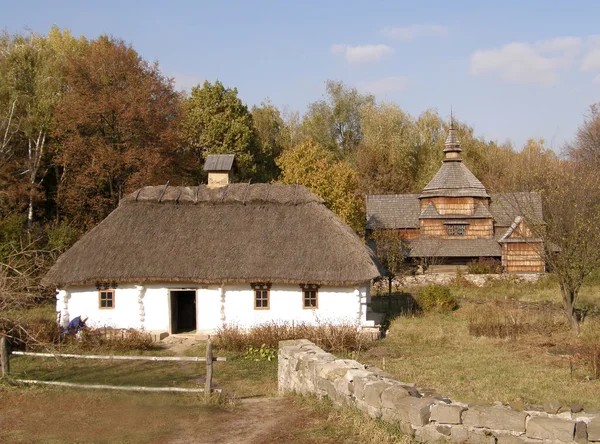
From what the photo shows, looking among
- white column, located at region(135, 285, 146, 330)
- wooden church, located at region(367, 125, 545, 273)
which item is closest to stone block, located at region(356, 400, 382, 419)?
white column, located at region(135, 285, 146, 330)

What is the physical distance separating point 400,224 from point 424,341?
1959 centimetres

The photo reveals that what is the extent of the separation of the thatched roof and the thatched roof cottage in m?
0.04

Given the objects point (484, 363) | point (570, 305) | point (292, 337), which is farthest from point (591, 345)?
point (292, 337)

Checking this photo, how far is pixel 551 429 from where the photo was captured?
6.97 metres

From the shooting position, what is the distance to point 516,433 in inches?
284

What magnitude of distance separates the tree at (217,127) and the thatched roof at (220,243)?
16994 millimetres

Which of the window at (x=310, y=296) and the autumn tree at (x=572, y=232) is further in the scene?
the window at (x=310, y=296)

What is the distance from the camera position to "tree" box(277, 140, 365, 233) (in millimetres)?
34844

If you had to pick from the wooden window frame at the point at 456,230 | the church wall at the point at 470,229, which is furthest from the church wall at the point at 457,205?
the wooden window frame at the point at 456,230

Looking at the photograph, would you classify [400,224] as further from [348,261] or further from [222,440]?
[222,440]

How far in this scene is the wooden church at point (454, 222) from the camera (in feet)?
114

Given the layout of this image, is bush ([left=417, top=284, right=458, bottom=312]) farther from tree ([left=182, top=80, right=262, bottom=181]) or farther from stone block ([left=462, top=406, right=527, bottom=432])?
tree ([left=182, top=80, right=262, bottom=181])

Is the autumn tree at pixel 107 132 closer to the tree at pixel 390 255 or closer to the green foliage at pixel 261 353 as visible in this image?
the tree at pixel 390 255

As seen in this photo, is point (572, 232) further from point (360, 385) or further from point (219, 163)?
point (219, 163)
